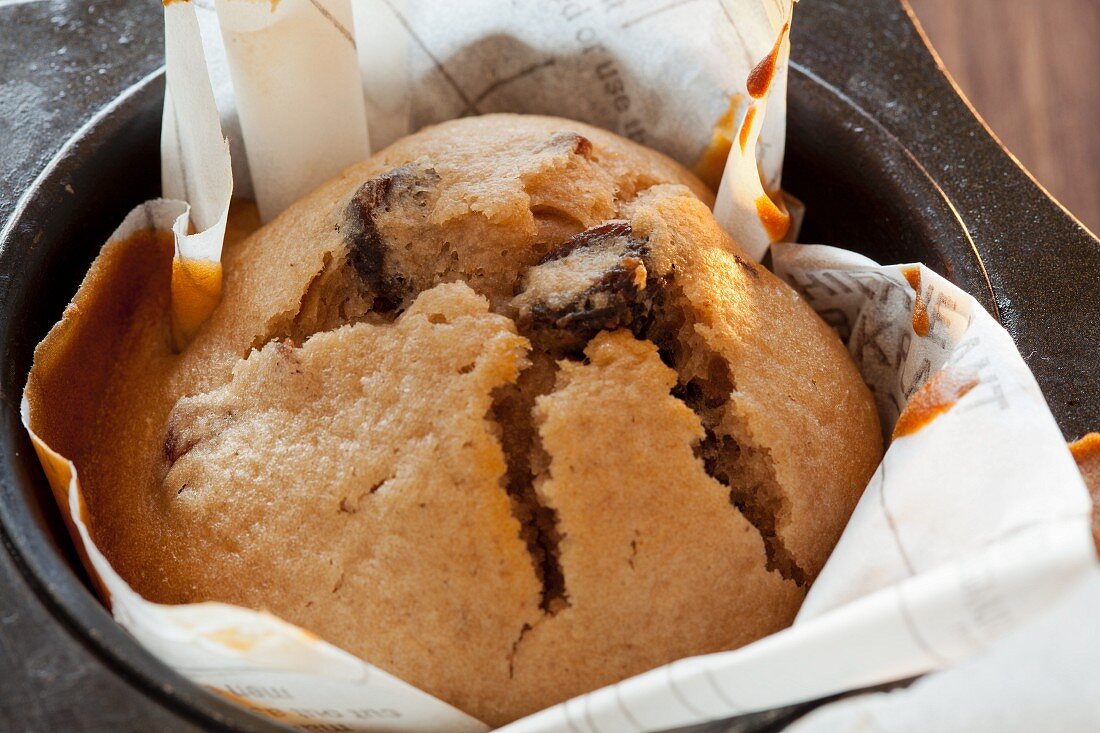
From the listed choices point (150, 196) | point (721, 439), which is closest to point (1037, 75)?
point (721, 439)

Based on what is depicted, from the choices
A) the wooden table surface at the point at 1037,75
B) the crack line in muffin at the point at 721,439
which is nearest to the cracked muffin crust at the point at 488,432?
the crack line in muffin at the point at 721,439

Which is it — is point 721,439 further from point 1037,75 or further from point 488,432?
point 1037,75

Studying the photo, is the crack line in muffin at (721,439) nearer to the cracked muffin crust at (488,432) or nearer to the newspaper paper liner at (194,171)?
the cracked muffin crust at (488,432)

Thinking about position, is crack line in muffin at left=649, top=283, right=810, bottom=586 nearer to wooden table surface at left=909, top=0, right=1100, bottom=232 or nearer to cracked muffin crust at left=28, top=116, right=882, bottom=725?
cracked muffin crust at left=28, top=116, right=882, bottom=725

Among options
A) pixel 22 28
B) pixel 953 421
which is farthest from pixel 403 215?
pixel 22 28

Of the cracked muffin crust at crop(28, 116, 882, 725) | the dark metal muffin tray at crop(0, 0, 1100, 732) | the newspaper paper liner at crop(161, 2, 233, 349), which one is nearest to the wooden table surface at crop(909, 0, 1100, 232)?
the dark metal muffin tray at crop(0, 0, 1100, 732)
